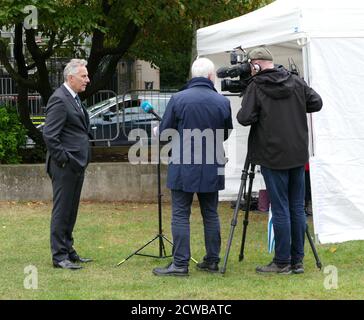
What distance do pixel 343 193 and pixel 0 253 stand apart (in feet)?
12.0

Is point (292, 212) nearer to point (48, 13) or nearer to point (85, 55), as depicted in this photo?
point (48, 13)

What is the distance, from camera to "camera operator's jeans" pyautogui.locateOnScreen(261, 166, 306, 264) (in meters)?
6.96

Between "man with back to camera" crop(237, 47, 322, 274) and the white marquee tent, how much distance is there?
1455 millimetres

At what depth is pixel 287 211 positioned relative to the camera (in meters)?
6.99

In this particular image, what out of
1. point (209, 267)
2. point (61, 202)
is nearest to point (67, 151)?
point (61, 202)

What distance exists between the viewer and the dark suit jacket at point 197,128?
6.89m

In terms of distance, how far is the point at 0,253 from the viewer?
8.23m

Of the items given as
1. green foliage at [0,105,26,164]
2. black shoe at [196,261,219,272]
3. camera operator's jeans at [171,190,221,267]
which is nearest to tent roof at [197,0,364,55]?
camera operator's jeans at [171,190,221,267]

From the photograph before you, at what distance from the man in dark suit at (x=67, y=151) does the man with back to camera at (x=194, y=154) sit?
906 mm

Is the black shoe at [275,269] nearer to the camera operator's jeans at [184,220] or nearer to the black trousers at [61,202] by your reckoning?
the camera operator's jeans at [184,220]

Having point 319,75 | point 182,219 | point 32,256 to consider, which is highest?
point 319,75
